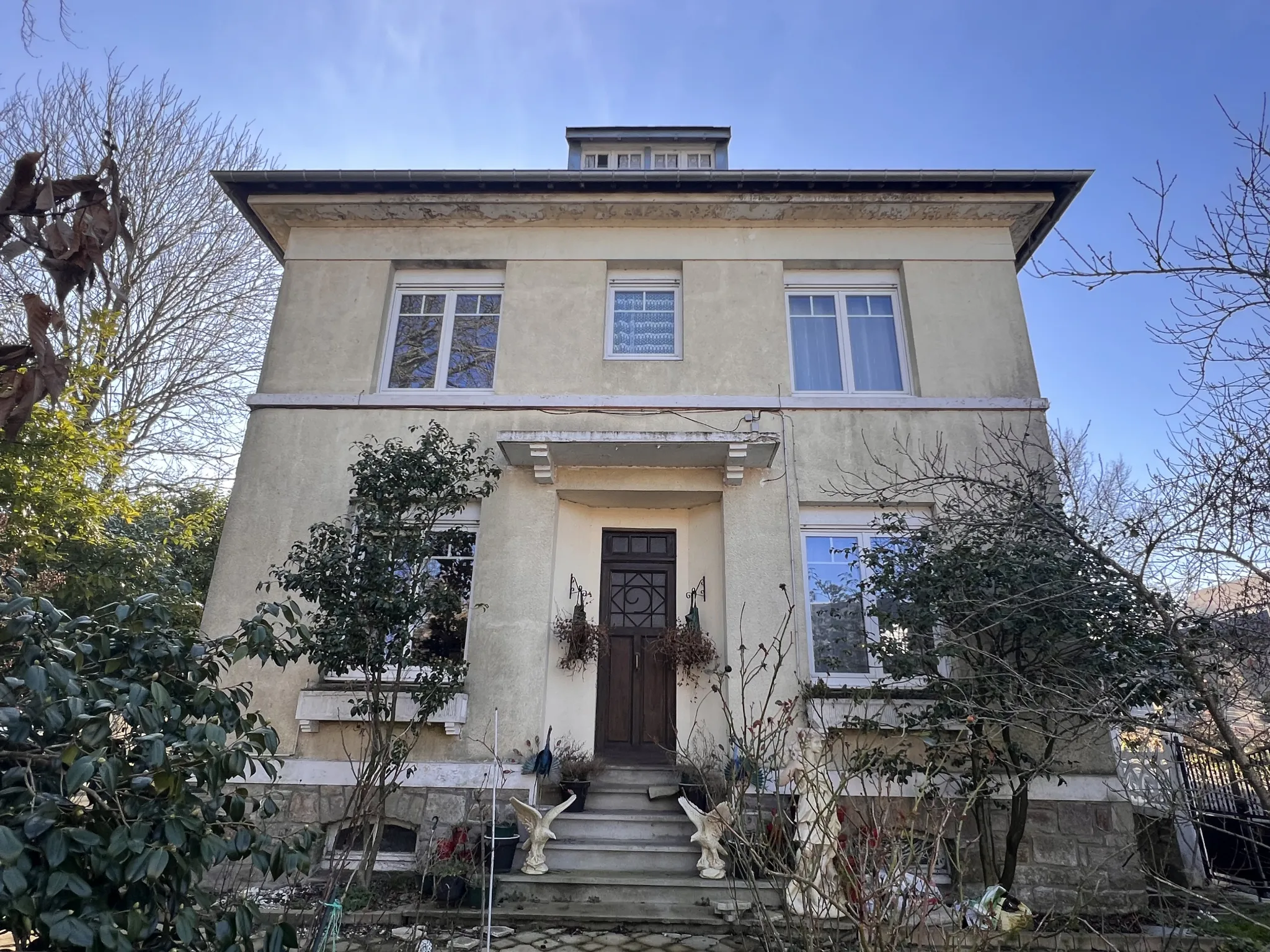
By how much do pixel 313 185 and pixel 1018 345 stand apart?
8570 mm

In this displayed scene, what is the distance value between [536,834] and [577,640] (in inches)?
76.5

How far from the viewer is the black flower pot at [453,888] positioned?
5.61 meters

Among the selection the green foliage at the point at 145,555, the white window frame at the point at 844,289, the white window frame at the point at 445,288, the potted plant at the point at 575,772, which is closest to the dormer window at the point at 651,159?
the white window frame at the point at 445,288

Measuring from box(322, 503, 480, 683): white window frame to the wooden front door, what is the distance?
1.50m

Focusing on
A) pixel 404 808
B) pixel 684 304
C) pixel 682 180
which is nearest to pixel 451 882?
pixel 404 808

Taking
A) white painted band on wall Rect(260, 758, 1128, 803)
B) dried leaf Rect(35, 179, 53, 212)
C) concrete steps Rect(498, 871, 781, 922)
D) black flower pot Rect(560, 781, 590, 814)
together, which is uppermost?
dried leaf Rect(35, 179, 53, 212)

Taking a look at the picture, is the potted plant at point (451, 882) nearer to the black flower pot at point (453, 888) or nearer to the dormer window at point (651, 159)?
the black flower pot at point (453, 888)

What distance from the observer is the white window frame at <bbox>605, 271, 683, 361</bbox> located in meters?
8.43

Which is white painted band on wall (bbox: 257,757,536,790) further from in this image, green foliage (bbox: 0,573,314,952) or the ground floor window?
green foliage (bbox: 0,573,314,952)

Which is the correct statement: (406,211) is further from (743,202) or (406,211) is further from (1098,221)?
(1098,221)

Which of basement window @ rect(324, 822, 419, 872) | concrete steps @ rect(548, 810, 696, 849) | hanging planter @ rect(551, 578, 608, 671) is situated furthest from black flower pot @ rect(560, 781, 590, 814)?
basement window @ rect(324, 822, 419, 872)

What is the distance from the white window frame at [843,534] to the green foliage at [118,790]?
539 centimetres

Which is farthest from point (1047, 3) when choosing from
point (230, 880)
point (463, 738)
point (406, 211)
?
point (230, 880)

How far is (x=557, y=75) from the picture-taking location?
6395 millimetres
